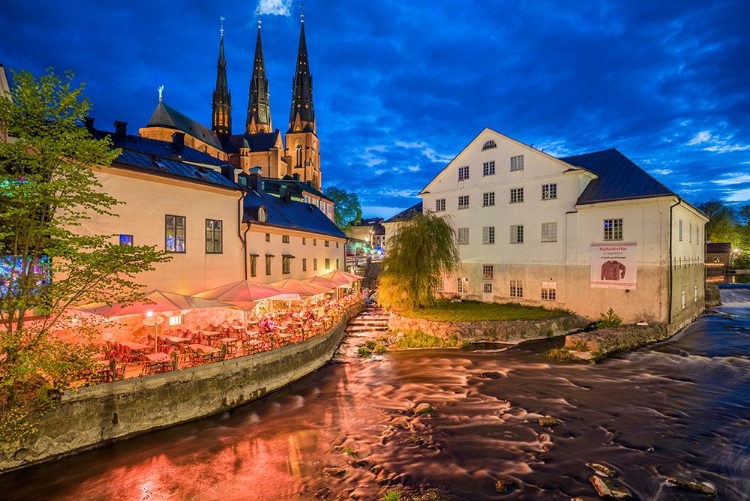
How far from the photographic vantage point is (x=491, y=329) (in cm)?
2555

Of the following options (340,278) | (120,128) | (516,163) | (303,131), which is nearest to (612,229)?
(516,163)

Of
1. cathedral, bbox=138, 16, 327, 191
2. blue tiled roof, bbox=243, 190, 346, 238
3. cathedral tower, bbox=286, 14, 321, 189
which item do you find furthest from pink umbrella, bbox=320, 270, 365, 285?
cathedral tower, bbox=286, 14, 321, 189

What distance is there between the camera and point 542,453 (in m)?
11.5

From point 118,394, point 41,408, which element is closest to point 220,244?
point 118,394

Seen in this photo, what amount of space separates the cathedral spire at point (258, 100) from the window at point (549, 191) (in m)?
91.1

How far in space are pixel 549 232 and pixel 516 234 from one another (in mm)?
2568

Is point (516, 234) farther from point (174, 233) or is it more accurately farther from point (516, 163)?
point (174, 233)

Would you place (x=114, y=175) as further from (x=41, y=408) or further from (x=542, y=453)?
(x=542, y=453)

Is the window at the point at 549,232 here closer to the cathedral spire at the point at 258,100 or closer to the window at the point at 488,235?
the window at the point at 488,235

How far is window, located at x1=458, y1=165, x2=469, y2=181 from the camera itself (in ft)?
112

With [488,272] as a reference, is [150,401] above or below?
below

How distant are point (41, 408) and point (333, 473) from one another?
328 inches

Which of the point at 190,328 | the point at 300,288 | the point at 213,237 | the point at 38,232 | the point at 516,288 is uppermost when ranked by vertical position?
the point at 213,237

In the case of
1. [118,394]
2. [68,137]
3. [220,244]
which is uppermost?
[68,137]
